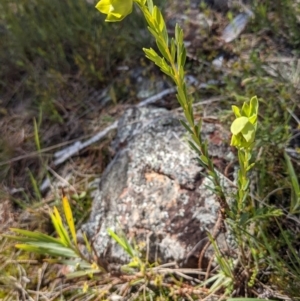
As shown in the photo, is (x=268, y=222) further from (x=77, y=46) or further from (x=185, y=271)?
(x=77, y=46)

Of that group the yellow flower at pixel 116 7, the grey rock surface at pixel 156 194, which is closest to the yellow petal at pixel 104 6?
the yellow flower at pixel 116 7

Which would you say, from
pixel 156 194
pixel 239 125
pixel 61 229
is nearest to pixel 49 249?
pixel 61 229

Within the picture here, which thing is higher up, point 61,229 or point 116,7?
point 116,7

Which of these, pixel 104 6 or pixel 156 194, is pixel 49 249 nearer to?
pixel 156 194

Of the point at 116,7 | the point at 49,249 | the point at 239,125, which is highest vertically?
the point at 116,7

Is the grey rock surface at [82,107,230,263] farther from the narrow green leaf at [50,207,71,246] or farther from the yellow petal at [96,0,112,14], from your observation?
the yellow petal at [96,0,112,14]

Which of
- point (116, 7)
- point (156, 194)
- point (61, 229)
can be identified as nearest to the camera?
point (116, 7)

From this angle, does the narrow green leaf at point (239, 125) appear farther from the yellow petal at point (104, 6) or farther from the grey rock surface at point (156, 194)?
the grey rock surface at point (156, 194)

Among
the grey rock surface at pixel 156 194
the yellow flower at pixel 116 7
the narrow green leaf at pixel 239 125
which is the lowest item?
the grey rock surface at pixel 156 194

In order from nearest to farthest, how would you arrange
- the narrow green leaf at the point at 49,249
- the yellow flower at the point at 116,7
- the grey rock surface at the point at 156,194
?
the yellow flower at the point at 116,7, the narrow green leaf at the point at 49,249, the grey rock surface at the point at 156,194
